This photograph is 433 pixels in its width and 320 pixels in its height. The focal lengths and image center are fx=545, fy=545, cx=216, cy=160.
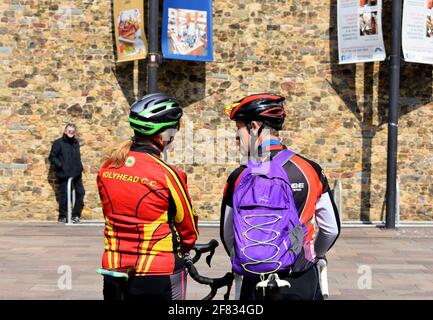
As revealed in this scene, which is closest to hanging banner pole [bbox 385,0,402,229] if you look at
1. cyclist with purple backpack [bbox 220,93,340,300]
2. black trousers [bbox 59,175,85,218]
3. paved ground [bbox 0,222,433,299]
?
paved ground [bbox 0,222,433,299]

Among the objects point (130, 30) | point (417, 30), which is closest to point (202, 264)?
point (130, 30)

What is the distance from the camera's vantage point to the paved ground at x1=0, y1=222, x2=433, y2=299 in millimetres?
6043

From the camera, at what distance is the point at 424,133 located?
39.3 ft

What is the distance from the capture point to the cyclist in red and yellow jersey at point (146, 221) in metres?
2.42

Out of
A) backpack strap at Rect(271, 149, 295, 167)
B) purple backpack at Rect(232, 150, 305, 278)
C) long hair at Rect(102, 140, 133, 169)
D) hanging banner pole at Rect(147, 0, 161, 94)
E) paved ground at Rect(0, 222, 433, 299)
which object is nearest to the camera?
purple backpack at Rect(232, 150, 305, 278)

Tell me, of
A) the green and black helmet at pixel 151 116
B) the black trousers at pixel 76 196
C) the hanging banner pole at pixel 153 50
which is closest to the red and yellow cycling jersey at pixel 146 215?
the green and black helmet at pixel 151 116

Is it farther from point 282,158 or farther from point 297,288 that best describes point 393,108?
point 297,288

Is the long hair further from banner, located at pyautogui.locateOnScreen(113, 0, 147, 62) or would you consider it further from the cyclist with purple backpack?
banner, located at pyautogui.locateOnScreen(113, 0, 147, 62)

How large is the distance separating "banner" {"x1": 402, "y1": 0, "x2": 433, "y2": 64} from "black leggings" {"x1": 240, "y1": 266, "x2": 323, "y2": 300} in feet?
32.4

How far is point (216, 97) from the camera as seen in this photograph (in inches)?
468

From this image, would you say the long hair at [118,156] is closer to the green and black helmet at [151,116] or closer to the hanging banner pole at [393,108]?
the green and black helmet at [151,116]

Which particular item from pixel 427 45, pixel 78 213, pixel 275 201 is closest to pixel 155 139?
pixel 275 201

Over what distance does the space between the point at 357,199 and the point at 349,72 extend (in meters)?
2.78

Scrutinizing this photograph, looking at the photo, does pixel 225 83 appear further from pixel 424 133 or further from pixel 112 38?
pixel 424 133
